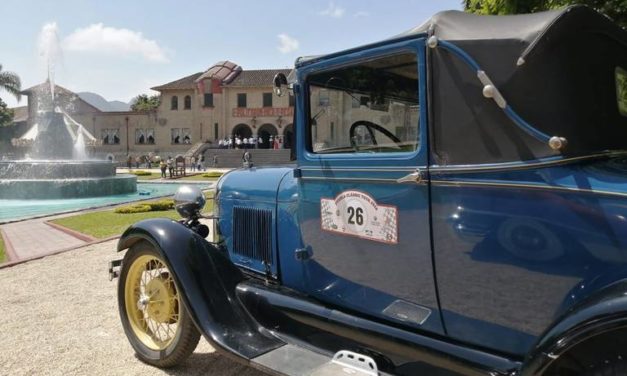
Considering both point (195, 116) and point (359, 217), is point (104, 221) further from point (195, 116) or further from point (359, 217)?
point (195, 116)

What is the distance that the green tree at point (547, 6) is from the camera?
486cm

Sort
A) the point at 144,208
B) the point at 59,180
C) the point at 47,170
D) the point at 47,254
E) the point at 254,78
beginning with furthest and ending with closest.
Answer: the point at 254,78
the point at 47,170
the point at 59,180
the point at 144,208
the point at 47,254

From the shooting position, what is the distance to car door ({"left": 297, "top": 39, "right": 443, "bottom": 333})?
2.46 m

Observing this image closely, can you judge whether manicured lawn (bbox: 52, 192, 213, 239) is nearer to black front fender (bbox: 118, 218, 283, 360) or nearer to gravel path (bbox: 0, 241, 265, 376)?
gravel path (bbox: 0, 241, 265, 376)

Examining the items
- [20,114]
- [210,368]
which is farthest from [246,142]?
[210,368]

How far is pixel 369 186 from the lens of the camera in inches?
105

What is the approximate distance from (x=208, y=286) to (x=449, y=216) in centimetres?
179

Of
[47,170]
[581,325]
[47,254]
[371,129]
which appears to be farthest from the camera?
[47,170]

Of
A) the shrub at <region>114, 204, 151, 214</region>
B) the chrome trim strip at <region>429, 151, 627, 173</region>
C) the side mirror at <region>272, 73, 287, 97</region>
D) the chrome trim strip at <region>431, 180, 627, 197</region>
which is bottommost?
the shrub at <region>114, 204, 151, 214</region>

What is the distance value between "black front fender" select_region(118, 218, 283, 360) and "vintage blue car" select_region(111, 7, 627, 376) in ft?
0.05

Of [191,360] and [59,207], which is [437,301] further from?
[59,207]

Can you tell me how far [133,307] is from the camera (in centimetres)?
399

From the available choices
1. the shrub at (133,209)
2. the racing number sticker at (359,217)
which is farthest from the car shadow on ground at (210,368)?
the shrub at (133,209)

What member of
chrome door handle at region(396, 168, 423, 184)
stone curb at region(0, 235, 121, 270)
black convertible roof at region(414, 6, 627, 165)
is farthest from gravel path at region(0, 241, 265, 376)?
black convertible roof at region(414, 6, 627, 165)
